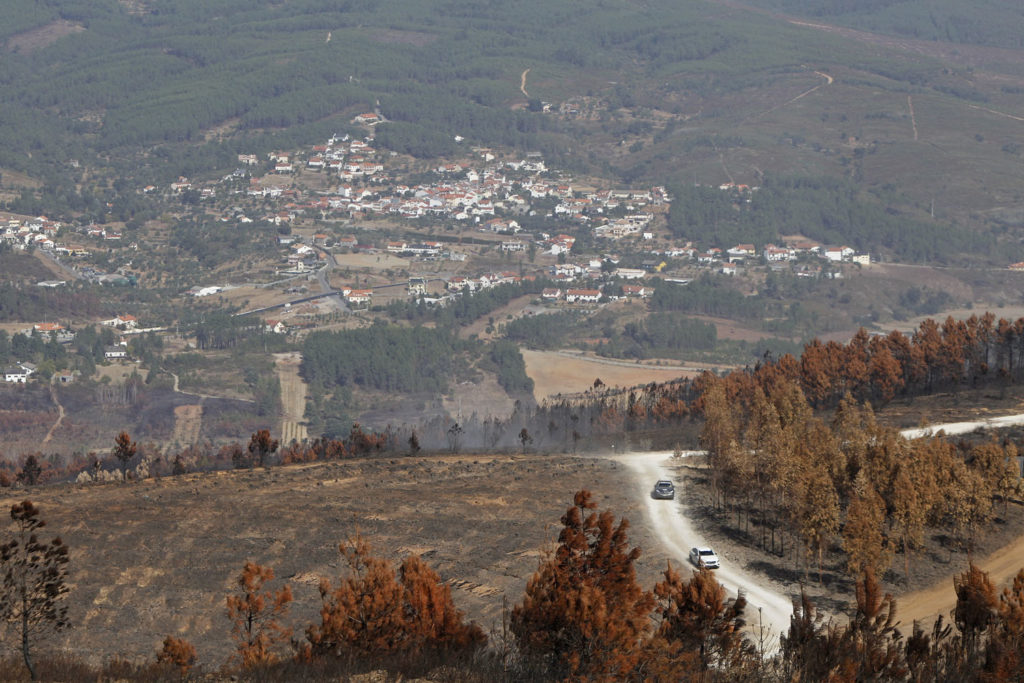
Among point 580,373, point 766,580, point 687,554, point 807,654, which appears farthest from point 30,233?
point 807,654

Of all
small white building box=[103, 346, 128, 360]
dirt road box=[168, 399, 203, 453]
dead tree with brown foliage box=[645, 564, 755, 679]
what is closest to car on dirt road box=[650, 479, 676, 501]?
dead tree with brown foliage box=[645, 564, 755, 679]

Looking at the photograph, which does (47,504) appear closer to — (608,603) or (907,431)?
(608,603)

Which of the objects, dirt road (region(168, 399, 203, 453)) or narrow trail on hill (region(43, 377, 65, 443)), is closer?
dirt road (region(168, 399, 203, 453))

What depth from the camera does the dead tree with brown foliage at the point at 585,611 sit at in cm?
1680

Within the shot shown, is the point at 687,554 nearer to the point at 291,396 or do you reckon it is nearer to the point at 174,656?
the point at 174,656

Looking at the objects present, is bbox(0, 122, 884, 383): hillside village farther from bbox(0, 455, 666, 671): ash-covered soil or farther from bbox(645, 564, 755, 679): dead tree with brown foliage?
bbox(645, 564, 755, 679): dead tree with brown foliage

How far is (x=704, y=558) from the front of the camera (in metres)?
31.6

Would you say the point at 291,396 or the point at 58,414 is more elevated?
the point at 291,396

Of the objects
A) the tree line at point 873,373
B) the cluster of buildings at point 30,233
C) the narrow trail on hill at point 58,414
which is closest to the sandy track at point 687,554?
the tree line at point 873,373

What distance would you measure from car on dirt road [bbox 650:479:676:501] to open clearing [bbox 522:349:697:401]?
249ft

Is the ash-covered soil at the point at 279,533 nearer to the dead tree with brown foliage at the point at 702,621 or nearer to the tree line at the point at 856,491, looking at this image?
the tree line at the point at 856,491

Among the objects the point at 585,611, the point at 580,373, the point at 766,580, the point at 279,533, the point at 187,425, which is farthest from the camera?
the point at 580,373

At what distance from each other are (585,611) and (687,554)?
55.3 feet

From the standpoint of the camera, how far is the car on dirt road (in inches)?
1583
